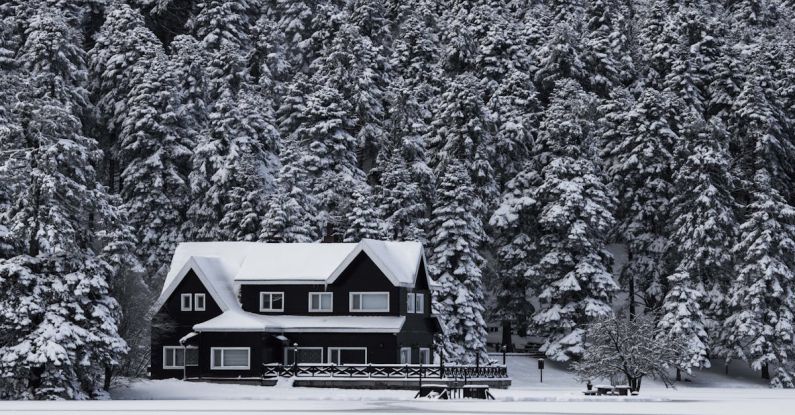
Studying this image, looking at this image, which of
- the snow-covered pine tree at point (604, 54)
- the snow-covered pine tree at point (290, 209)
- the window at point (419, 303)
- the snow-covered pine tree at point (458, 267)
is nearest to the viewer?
the window at point (419, 303)

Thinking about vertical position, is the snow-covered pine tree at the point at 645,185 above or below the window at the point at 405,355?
above

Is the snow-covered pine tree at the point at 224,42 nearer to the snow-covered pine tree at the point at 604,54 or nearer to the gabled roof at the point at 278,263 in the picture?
the gabled roof at the point at 278,263

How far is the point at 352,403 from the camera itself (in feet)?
174

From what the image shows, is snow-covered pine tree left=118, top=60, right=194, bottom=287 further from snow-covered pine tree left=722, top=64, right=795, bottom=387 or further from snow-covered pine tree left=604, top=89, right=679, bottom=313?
snow-covered pine tree left=722, top=64, right=795, bottom=387

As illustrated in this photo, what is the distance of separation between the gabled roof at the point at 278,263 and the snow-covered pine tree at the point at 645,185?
22.7 m

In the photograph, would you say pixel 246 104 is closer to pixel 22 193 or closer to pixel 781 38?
pixel 22 193

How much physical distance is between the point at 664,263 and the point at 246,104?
101 ft

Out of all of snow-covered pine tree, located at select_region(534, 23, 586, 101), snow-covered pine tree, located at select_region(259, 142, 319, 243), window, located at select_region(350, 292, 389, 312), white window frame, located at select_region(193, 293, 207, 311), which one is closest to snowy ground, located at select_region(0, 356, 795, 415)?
white window frame, located at select_region(193, 293, 207, 311)

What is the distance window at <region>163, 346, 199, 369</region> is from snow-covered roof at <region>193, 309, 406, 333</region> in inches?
88.2

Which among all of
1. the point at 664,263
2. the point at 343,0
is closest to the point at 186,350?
the point at 664,263

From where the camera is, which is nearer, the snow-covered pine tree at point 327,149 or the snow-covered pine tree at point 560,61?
the snow-covered pine tree at point 327,149

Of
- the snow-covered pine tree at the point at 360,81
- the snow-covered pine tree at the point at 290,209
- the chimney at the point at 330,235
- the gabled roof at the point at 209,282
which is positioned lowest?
the gabled roof at the point at 209,282

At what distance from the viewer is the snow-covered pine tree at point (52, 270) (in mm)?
52688

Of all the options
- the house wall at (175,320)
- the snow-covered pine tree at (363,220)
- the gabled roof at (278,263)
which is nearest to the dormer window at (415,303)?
the gabled roof at (278,263)
